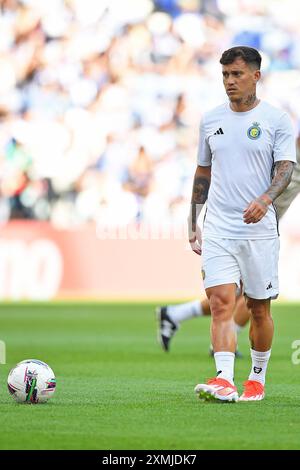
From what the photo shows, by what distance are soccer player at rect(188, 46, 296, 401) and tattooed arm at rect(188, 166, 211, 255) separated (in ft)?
0.59

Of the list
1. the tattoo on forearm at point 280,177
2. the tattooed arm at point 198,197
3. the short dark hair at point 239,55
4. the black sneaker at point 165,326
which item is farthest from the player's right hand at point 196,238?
the black sneaker at point 165,326

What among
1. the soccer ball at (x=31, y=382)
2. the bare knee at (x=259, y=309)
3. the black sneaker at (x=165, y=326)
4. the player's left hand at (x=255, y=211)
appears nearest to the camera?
the player's left hand at (x=255, y=211)

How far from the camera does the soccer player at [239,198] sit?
743cm

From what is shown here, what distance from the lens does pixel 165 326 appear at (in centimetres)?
1209

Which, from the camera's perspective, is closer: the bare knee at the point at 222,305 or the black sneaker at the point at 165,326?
the bare knee at the point at 222,305

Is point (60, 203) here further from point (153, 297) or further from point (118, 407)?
point (118, 407)

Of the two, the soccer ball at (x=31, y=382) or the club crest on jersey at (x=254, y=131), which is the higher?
the club crest on jersey at (x=254, y=131)

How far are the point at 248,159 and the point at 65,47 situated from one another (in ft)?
56.7

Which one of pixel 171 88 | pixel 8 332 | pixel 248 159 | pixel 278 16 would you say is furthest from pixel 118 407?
pixel 278 16

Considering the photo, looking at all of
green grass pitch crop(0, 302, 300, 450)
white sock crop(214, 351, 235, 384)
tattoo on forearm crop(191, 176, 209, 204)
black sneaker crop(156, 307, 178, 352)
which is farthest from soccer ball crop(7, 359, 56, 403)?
black sneaker crop(156, 307, 178, 352)

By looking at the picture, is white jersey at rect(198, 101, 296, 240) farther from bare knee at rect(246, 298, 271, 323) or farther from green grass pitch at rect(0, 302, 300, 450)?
green grass pitch at rect(0, 302, 300, 450)

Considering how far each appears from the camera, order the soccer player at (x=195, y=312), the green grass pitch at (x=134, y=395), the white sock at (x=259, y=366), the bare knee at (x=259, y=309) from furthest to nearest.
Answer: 1. the soccer player at (x=195, y=312)
2. the white sock at (x=259, y=366)
3. the bare knee at (x=259, y=309)
4. the green grass pitch at (x=134, y=395)

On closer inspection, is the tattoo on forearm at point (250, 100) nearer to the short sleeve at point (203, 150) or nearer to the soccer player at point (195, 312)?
the short sleeve at point (203, 150)

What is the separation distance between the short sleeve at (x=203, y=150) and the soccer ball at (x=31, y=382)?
1.78m
